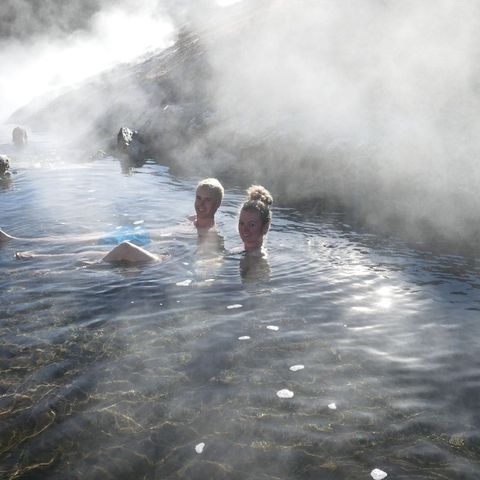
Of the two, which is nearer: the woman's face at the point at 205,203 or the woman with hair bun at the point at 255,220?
the woman with hair bun at the point at 255,220

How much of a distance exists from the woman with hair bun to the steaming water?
0.33 m

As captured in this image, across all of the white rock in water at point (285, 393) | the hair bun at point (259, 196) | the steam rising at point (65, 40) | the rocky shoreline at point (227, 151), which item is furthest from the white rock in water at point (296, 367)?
the steam rising at point (65, 40)

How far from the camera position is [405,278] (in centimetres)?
604

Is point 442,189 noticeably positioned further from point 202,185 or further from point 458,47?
point 202,185

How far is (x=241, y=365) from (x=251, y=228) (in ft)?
9.03

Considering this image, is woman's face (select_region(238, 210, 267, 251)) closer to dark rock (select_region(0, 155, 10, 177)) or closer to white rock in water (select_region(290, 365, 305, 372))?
white rock in water (select_region(290, 365, 305, 372))

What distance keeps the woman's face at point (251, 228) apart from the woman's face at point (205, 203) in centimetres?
90

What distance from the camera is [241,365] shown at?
159 inches

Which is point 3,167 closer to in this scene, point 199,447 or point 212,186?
point 212,186

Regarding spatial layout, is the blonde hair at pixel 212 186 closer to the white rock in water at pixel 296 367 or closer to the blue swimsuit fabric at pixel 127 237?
the blue swimsuit fabric at pixel 127 237

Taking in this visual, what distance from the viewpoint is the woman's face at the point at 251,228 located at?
6.44 meters

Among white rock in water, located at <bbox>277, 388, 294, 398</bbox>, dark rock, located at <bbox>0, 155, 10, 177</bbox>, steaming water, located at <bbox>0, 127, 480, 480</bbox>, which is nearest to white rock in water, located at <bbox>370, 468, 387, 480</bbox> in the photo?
steaming water, located at <bbox>0, 127, 480, 480</bbox>

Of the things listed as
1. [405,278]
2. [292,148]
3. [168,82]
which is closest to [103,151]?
[168,82]

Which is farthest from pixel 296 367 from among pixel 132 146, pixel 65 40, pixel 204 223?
pixel 65 40
